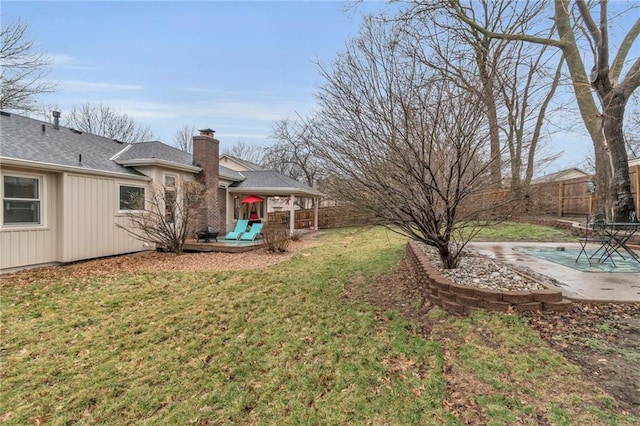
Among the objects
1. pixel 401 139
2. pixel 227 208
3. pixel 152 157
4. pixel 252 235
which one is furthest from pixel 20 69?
pixel 401 139

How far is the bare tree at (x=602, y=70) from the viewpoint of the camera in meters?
7.14

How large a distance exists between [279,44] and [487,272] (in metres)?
10.3

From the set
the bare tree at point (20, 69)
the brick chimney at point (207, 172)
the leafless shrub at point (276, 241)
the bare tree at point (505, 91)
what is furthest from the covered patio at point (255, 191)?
the bare tree at point (20, 69)

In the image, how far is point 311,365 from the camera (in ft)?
10.7

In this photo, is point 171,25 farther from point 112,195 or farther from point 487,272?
point 487,272

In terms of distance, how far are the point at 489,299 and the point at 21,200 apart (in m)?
10.3

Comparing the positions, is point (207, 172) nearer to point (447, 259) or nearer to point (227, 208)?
point (227, 208)

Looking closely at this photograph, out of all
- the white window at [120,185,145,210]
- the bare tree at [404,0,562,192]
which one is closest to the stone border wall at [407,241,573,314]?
the bare tree at [404,0,562,192]

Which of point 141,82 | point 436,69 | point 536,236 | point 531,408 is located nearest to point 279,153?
point 141,82

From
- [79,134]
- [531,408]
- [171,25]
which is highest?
[171,25]

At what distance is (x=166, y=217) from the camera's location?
10656mm

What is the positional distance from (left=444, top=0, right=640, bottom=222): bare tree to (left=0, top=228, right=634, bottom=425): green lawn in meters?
6.67

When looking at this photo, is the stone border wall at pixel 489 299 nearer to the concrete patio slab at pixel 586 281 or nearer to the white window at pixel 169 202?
the concrete patio slab at pixel 586 281

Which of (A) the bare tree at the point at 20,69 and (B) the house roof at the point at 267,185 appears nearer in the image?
(A) the bare tree at the point at 20,69
